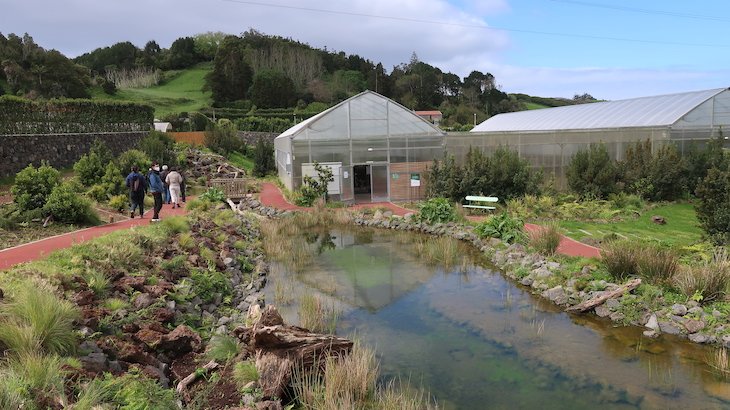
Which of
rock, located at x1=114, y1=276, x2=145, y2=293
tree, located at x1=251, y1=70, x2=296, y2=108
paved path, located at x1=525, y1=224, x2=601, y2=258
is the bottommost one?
paved path, located at x1=525, y1=224, x2=601, y2=258

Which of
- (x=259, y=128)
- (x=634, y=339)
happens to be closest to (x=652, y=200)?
(x=634, y=339)

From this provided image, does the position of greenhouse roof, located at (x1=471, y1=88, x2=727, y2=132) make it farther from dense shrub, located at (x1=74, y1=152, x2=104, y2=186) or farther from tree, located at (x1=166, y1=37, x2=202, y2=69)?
tree, located at (x1=166, y1=37, x2=202, y2=69)

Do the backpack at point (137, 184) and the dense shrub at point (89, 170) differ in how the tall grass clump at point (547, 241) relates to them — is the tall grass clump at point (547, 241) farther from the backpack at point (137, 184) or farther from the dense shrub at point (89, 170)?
the dense shrub at point (89, 170)

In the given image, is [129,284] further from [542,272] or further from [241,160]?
[241,160]

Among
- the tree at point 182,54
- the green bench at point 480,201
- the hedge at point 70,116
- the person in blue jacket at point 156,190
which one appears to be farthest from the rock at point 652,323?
the tree at point 182,54

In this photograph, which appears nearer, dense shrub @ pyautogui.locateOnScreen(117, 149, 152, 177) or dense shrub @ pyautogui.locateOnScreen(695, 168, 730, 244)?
dense shrub @ pyautogui.locateOnScreen(695, 168, 730, 244)

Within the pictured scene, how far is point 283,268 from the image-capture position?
12.0 m

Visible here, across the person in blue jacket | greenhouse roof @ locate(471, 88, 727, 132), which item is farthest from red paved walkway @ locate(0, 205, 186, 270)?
greenhouse roof @ locate(471, 88, 727, 132)

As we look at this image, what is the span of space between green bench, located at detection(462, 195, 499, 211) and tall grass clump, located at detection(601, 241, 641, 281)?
7524 millimetres

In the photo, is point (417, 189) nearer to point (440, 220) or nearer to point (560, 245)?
point (440, 220)

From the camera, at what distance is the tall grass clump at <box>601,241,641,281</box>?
9258 millimetres

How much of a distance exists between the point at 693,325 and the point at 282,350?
6.56m

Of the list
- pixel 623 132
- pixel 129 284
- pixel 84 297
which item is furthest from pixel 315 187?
pixel 84 297

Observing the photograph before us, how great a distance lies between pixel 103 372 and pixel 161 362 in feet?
3.31
